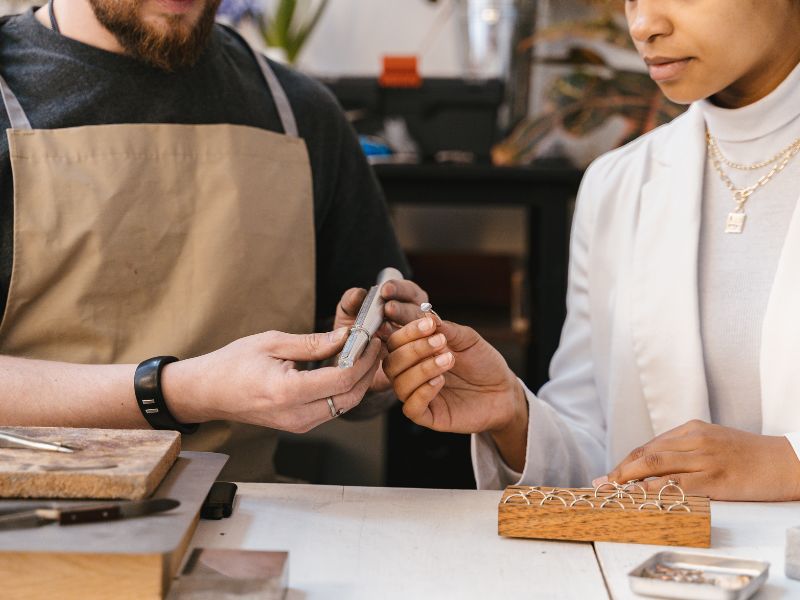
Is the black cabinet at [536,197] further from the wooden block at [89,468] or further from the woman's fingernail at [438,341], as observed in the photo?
the wooden block at [89,468]

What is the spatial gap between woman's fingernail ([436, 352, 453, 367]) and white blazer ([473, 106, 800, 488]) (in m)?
0.20

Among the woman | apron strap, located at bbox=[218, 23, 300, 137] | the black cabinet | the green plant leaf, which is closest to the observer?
the woman

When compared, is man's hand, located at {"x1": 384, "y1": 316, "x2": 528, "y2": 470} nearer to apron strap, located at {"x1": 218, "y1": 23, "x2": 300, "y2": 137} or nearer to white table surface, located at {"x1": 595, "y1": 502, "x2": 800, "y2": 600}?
white table surface, located at {"x1": 595, "y1": 502, "x2": 800, "y2": 600}

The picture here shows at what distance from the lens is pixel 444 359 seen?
111cm

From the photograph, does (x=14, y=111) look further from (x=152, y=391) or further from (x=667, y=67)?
(x=667, y=67)

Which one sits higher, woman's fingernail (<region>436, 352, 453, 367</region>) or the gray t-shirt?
the gray t-shirt

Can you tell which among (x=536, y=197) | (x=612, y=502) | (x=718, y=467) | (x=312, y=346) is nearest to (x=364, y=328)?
(x=312, y=346)

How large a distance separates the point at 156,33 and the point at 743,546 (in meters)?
0.99

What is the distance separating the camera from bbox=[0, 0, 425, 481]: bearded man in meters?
1.26

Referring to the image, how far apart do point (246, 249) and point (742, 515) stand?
0.77 meters

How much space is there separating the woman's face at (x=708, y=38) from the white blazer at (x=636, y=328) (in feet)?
0.56

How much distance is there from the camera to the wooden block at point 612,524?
948mm

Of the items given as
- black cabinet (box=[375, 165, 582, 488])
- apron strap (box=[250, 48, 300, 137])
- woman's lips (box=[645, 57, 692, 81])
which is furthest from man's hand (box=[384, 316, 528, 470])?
black cabinet (box=[375, 165, 582, 488])

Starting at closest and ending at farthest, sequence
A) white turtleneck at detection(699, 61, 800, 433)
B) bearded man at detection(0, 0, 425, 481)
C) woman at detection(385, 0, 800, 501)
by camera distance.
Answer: woman at detection(385, 0, 800, 501) → bearded man at detection(0, 0, 425, 481) → white turtleneck at detection(699, 61, 800, 433)
